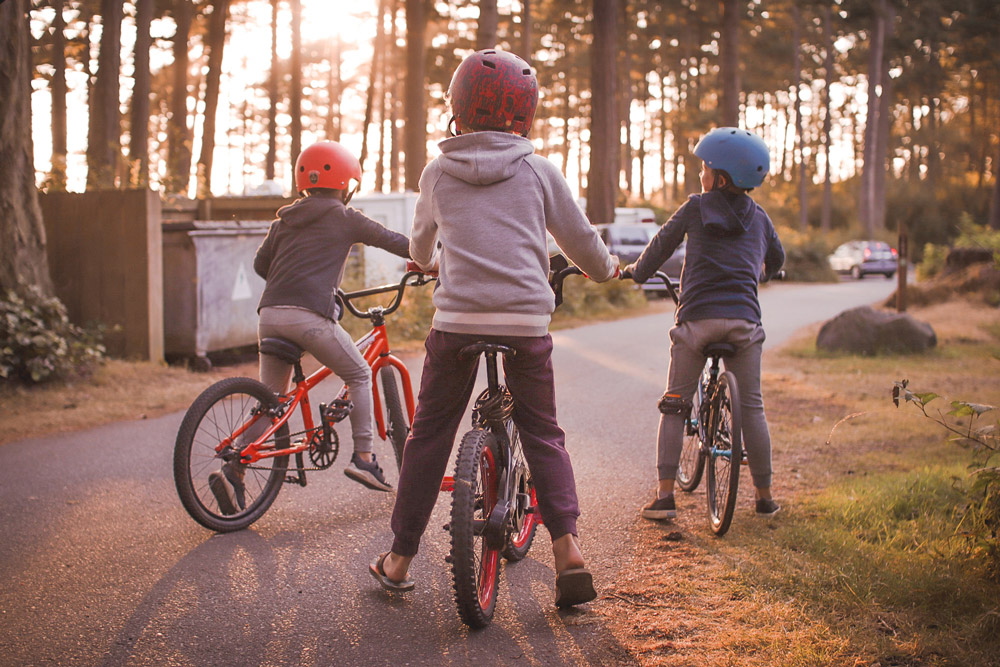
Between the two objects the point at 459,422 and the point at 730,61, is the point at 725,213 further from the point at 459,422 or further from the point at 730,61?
the point at 730,61

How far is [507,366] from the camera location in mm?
3506

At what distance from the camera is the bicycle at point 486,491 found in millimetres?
3316

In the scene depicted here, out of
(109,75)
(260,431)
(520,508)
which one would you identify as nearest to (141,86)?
(109,75)

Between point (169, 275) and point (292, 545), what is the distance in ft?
23.2

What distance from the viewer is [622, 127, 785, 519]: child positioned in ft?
15.1

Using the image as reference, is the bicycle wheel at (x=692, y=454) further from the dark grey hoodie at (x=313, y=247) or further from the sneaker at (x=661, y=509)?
the dark grey hoodie at (x=313, y=247)

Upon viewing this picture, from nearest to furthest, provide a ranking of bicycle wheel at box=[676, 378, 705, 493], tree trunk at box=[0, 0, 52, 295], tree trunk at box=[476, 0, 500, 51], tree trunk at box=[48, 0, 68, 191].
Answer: bicycle wheel at box=[676, 378, 705, 493], tree trunk at box=[0, 0, 52, 295], tree trunk at box=[476, 0, 500, 51], tree trunk at box=[48, 0, 68, 191]

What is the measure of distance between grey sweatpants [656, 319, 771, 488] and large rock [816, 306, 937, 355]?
8.05 meters

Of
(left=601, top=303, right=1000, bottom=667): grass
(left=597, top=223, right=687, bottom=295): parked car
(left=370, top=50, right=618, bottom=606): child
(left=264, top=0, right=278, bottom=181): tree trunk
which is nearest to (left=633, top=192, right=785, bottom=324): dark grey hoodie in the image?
(left=601, top=303, right=1000, bottom=667): grass

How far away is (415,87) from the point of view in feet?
67.3

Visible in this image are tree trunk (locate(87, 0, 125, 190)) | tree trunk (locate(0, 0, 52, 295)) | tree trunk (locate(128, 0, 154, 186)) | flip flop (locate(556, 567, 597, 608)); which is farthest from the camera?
tree trunk (locate(128, 0, 154, 186))

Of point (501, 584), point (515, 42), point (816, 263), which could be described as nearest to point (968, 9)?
point (816, 263)

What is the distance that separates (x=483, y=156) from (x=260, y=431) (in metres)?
2.09

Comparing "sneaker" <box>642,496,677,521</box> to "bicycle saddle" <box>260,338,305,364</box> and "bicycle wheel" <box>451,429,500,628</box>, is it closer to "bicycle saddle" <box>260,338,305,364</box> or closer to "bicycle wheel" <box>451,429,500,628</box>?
"bicycle wheel" <box>451,429,500,628</box>
